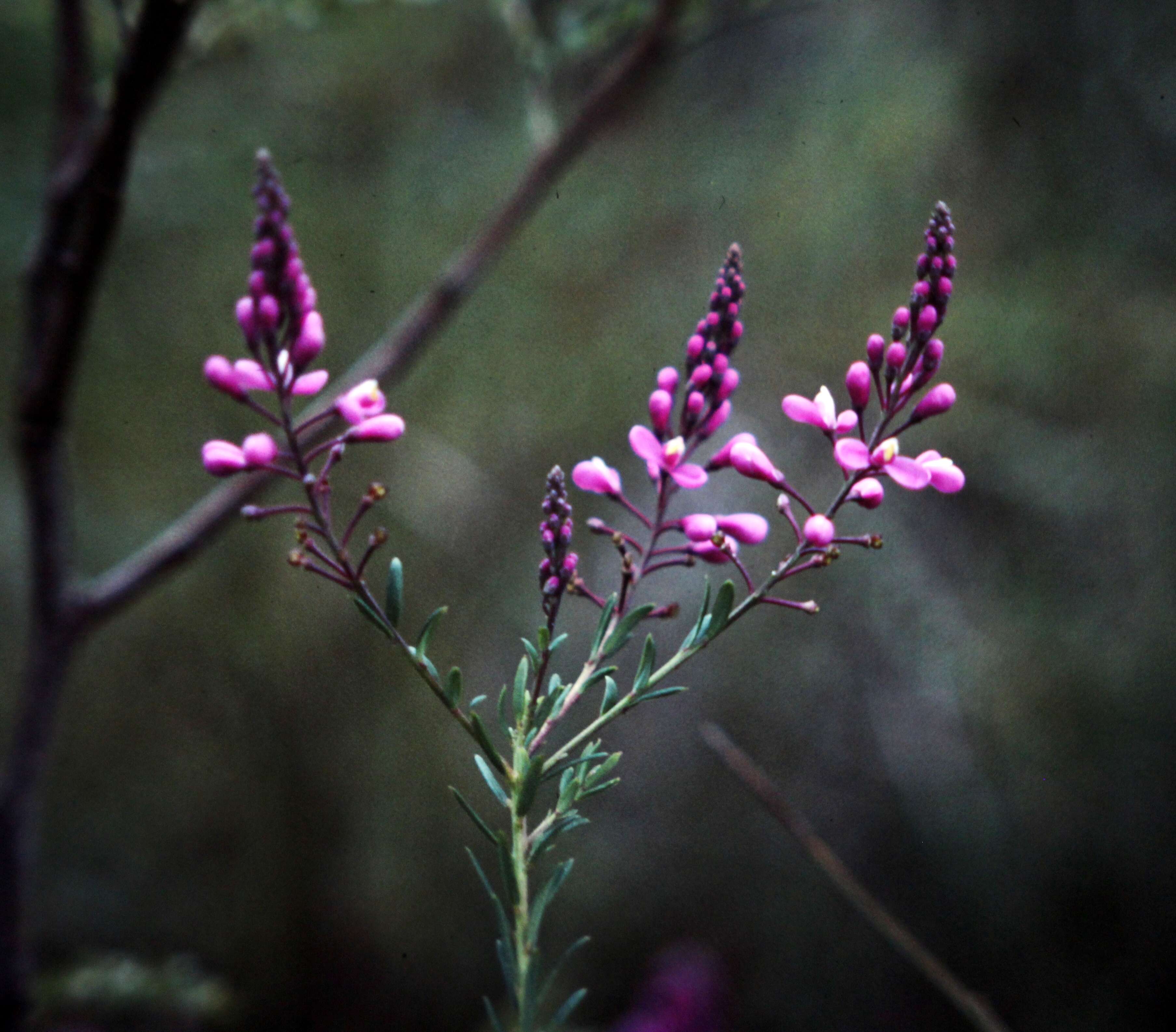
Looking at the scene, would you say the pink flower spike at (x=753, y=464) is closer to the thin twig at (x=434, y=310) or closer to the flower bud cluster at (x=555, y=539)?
Answer: the flower bud cluster at (x=555, y=539)

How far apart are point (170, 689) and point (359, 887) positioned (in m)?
0.50

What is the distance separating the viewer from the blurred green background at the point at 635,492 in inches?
46.7

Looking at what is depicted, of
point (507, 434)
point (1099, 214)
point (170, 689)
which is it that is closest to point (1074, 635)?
point (1099, 214)

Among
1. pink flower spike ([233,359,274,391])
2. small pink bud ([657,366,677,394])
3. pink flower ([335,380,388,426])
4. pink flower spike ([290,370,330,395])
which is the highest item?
pink flower spike ([233,359,274,391])

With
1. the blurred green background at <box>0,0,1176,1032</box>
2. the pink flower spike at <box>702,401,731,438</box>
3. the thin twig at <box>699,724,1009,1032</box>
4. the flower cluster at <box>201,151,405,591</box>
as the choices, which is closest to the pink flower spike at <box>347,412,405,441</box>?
the flower cluster at <box>201,151,405,591</box>

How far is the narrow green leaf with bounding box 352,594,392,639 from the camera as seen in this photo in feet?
0.88

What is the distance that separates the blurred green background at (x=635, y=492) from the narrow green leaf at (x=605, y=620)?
975mm

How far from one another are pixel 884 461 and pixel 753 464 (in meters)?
0.04

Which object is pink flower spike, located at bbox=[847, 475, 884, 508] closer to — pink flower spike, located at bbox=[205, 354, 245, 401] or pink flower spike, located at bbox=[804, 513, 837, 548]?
pink flower spike, located at bbox=[804, 513, 837, 548]

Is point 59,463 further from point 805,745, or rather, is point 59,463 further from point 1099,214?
point 1099,214

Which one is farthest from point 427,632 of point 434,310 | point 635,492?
point 635,492

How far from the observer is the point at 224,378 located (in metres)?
0.26

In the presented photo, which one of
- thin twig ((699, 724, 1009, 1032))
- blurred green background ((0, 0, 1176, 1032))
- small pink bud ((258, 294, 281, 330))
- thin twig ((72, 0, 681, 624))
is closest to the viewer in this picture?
small pink bud ((258, 294, 281, 330))

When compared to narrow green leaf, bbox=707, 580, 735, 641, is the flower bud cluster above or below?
above
